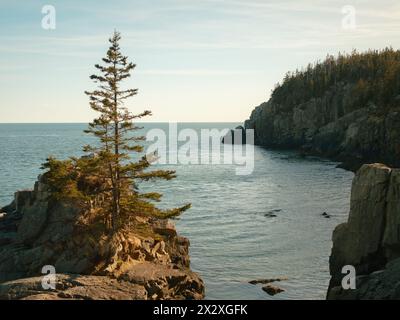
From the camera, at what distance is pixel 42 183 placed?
34.0 m

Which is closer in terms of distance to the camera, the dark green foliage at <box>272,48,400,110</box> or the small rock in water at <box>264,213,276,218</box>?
the small rock in water at <box>264,213,276,218</box>

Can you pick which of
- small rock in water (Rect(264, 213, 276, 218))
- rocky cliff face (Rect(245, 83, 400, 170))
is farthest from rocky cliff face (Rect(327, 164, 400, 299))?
rocky cliff face (Rect(245, 83, 400, 170))

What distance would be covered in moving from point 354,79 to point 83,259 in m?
128

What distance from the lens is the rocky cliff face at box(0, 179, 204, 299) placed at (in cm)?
2806

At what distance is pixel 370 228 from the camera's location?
3209 centimetres

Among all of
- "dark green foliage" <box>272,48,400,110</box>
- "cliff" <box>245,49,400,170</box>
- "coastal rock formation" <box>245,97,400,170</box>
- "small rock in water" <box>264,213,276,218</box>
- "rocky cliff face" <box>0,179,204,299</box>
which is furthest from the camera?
"dark green foliage" <box>272,48,400,110</box>

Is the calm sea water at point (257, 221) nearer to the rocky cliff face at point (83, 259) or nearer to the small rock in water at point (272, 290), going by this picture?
the small rock in water at point (272, 290)

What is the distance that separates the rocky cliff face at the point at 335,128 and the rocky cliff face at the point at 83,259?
2372 inches

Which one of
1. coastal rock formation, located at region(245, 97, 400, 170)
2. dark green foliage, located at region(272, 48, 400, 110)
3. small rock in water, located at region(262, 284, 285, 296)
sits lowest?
small rock in water, located at region(262, 284, 285, 296)

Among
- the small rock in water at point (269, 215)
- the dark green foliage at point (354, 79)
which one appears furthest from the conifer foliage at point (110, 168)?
the dark green foliage at point (354, 79)

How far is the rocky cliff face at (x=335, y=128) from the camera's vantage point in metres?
94.3

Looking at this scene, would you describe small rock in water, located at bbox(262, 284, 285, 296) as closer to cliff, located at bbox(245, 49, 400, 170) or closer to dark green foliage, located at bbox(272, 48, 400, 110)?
cliff, located at bbox(245, 49, 400, 170)
